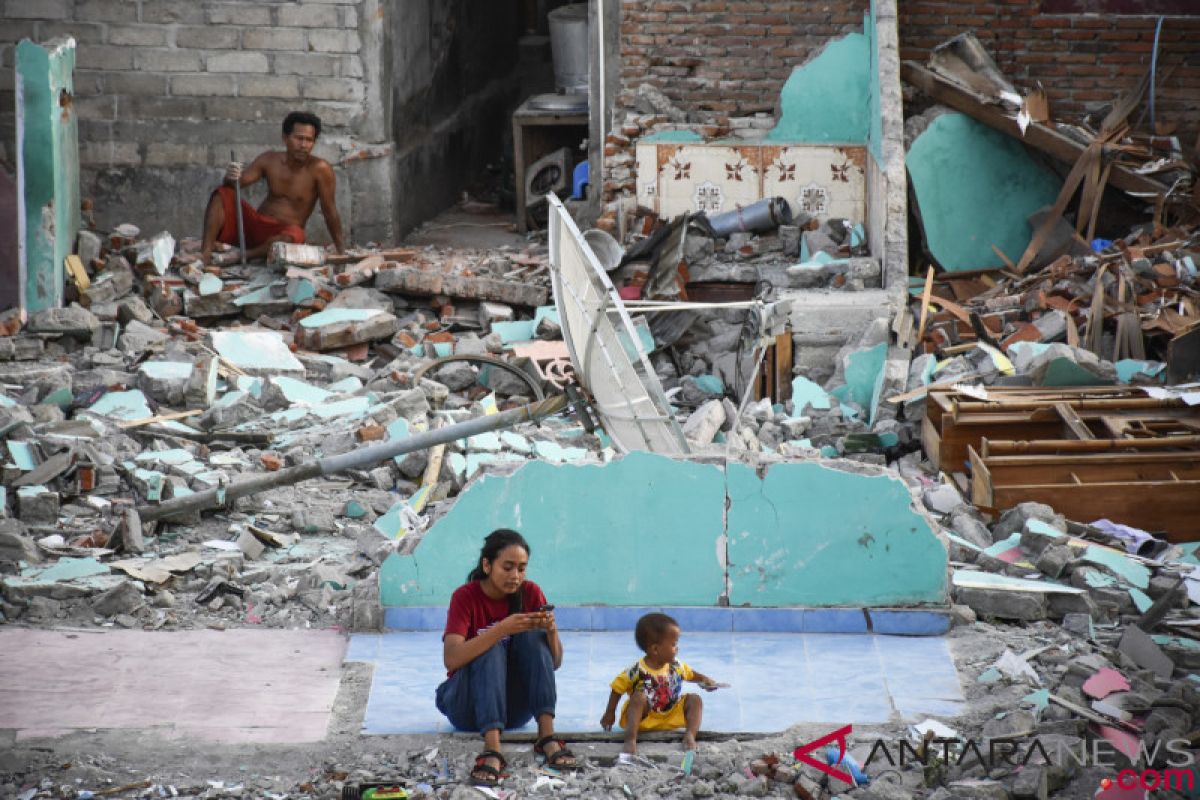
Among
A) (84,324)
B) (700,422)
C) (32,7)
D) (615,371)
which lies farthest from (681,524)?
(32,7)

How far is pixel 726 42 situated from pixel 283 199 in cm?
374

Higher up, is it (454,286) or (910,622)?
(454,286)

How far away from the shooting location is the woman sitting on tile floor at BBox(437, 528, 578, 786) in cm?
525

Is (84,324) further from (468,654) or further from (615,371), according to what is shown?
(468,654)

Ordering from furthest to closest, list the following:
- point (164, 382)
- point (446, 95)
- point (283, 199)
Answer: point (446, 95), point (283, 199), point (164, 382)

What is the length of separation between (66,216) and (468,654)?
282 inches

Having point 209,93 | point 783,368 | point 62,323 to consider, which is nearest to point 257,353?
point 62,323

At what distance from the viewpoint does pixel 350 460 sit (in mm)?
7992

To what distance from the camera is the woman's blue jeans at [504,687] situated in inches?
209

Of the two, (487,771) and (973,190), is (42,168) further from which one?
(487,771)

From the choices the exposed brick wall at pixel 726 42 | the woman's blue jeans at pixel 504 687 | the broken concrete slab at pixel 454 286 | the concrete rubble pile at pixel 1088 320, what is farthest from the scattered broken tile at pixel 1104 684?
the exposed brick wall at pixel 726 42

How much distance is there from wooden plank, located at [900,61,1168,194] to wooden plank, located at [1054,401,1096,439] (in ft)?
11.5

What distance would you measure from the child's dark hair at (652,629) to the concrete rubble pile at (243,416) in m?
1.44

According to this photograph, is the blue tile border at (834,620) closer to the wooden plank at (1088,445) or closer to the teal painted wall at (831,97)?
the wooden plank at (1088,445)
